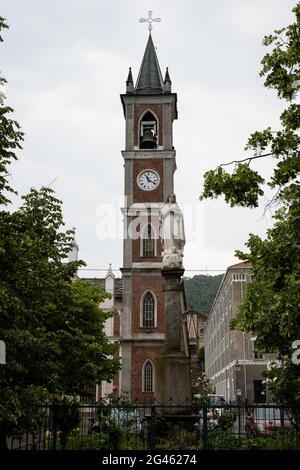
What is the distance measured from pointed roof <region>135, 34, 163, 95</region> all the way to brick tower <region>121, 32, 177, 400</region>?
3.1 inches

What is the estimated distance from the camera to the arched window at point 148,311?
123 ft

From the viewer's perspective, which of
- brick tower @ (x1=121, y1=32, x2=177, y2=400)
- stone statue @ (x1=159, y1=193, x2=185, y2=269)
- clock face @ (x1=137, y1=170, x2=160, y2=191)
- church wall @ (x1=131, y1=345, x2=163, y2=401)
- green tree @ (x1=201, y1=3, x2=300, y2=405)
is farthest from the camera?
clock face @ (x1=137, y1=170, x2=160, y2=191)

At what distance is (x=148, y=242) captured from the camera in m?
38.8

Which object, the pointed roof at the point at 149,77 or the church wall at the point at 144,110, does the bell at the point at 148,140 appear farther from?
the pointed roof at the point at 149,77

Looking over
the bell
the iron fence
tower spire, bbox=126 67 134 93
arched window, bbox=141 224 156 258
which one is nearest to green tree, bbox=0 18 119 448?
the iron fence

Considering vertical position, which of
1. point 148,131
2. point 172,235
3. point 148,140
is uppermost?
point 148,131

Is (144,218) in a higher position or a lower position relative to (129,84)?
lower

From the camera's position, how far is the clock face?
131ft

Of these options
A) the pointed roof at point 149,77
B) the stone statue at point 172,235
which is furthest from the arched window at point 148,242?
the stone statue at point 172,235

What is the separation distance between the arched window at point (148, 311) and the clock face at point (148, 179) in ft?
25.9

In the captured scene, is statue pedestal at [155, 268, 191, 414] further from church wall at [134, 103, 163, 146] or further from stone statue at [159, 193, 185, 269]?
church wall at [134, 103, 163, 146]

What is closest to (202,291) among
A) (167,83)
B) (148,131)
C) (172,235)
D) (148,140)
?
(167,83)

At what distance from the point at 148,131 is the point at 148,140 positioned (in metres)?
1.15

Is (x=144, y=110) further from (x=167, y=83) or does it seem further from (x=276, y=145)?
(x=276, y=145)
